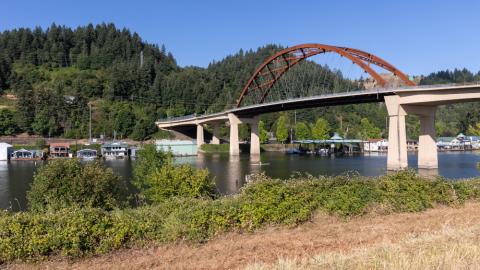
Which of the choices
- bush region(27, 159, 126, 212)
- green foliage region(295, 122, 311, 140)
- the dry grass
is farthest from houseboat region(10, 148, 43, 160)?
the dry grass

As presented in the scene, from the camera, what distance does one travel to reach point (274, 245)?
9.78 m

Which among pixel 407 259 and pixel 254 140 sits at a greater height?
pixel 254 140

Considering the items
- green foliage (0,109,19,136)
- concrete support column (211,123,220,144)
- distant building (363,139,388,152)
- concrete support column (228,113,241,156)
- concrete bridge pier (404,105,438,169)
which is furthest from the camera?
concrete support column (211,123,220,144)

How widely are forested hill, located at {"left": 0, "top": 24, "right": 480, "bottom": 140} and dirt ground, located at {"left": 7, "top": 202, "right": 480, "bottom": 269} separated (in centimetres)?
10127

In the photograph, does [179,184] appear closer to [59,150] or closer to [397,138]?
[397,138]

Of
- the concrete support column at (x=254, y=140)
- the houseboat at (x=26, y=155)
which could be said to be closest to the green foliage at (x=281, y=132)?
the concrete support column at (x=254, y=140)

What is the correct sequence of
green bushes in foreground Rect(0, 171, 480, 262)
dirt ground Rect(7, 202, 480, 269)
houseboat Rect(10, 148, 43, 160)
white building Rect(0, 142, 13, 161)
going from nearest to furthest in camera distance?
dirt ground Rect(7, 202, 480, 269) < green bushes in foreground Rect(0, 171, 480, 262) < white building Rect(0, 142, 13, 161) < houseboat Rect(10, 148, 43, 160)

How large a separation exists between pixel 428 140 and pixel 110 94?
11426 centimetres

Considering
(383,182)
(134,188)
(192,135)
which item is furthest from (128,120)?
(383,182)

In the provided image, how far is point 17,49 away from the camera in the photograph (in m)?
183

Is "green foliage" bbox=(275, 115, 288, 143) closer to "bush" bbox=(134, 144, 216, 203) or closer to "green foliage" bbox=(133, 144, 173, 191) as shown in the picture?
"green foliage" bbox=(133, 144, 173, 191)

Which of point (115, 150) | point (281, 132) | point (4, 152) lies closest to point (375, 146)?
point (281, 132)

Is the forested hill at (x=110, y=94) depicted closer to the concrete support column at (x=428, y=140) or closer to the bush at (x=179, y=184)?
the concrete support column at (x=428, y=140)

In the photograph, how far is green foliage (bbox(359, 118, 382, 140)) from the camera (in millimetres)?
138250
